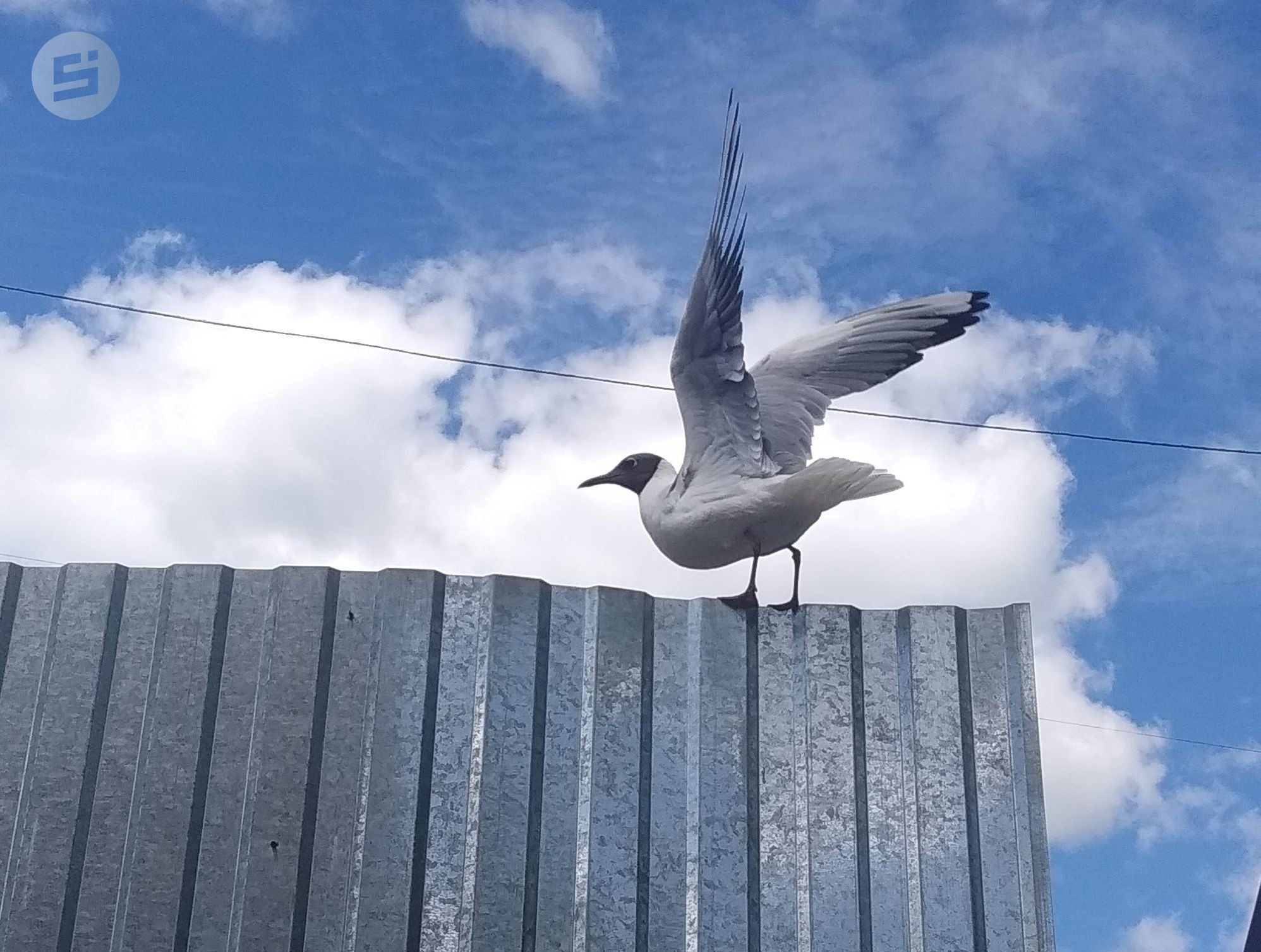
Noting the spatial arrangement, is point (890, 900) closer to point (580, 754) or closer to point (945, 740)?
point (945, 740)

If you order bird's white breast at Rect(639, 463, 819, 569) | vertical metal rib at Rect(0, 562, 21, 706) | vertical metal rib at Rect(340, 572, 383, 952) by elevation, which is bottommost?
vertical metal rib at Rect(340, 572, 383, 952)

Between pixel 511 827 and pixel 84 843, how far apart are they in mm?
Answer: 1504

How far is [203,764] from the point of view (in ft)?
14.0

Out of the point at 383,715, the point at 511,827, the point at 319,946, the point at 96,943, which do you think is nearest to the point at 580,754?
the point at 511,827

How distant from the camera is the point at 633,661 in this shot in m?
4.31

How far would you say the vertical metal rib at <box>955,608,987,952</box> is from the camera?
13.4 feet

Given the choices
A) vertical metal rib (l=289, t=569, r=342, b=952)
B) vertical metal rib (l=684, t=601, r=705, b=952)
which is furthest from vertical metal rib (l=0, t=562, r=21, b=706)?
vertical metal rib (l=684, t=601, r=705, b=952)

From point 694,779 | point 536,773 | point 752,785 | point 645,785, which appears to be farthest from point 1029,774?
point 536,773

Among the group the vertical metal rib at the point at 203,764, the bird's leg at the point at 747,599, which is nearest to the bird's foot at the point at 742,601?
the bird's leg at the point at 747,599

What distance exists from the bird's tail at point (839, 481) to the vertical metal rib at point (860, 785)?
18.9 inches

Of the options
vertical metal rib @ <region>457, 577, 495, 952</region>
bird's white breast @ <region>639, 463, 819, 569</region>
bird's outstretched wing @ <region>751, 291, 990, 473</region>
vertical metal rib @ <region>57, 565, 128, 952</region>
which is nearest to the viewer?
vertical metal rib @ <region>457, 577, 495, 952</region>

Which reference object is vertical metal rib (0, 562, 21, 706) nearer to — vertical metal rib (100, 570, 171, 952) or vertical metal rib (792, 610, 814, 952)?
vertical metal rib (100, 570, 171, 952)

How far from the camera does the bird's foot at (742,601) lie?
445 centimetres

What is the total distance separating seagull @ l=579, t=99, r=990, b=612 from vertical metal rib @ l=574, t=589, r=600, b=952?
1.69ft
